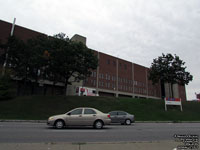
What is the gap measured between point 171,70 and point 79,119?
31.3m

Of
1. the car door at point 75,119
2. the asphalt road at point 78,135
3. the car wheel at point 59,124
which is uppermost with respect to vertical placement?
the car door at point 75,119

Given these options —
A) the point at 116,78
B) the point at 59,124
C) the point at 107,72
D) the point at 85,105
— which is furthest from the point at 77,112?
the point at 116,78

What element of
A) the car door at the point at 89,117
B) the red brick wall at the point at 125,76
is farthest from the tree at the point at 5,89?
the red brick wall at the point at 125,76

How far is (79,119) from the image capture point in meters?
11.6

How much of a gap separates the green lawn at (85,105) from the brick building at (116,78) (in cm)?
2704

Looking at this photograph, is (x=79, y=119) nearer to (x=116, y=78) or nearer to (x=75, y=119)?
(x=75, y=119)

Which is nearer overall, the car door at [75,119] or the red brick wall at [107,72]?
the car door at [75,119]

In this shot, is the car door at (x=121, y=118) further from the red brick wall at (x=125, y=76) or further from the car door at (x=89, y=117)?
the red brick wall at (x=125, y=76)

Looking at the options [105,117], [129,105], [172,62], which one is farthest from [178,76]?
[105,117]

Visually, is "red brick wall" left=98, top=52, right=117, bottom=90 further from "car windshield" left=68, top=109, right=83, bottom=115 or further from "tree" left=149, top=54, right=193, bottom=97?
"car windshield" left=68, top=109, right=83, bottom=115

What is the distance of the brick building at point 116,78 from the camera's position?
6233cm

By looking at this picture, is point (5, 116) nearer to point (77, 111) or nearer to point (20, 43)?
point (77, 111)

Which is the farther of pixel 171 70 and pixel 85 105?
pixel 171 70

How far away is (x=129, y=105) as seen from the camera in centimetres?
2909
